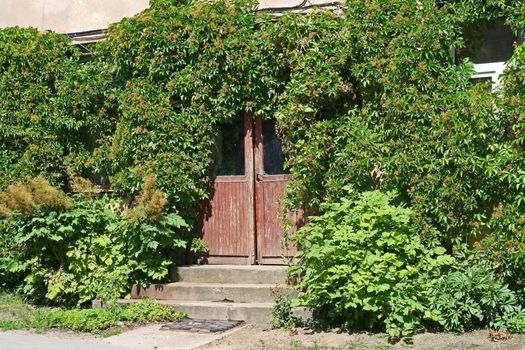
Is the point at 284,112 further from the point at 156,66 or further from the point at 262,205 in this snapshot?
the point at 156,66

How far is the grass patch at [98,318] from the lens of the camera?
8.97 m

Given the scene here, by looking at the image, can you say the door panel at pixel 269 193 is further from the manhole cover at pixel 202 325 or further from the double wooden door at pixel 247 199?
the manhole cover at pixel 202 325

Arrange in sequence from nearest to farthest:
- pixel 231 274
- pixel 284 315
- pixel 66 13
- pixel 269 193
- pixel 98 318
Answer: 1. pixel 284 315
2. pixel 98 318
3. pixel 231 274
4. pixel 269 193
5. pixel 66 13

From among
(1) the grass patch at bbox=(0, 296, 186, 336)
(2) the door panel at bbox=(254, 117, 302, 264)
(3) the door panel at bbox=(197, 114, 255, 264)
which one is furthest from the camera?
(3) the door panel at bbox=(197, 114, 255, 264)

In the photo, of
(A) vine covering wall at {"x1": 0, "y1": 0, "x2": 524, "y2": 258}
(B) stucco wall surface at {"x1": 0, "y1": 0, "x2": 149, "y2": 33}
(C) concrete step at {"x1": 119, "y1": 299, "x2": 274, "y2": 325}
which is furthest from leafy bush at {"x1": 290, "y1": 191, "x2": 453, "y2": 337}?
(B) stucco wall surface at {"x1": 0, "y1": 0, "x2": 149, "y2": 33}

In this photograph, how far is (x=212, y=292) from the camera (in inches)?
381

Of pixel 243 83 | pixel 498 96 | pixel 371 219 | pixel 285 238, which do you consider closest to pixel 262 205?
pixel 285 238

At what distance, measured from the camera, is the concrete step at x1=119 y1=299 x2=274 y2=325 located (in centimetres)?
900

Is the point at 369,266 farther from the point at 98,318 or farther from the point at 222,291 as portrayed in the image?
the point at 98,318

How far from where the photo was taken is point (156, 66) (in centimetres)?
1055

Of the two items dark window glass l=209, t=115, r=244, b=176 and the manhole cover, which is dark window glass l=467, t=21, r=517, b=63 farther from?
the manhole cover

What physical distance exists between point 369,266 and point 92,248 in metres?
4.46

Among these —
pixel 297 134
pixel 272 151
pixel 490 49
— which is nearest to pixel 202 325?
pixel 297 134

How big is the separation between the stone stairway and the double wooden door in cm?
35
